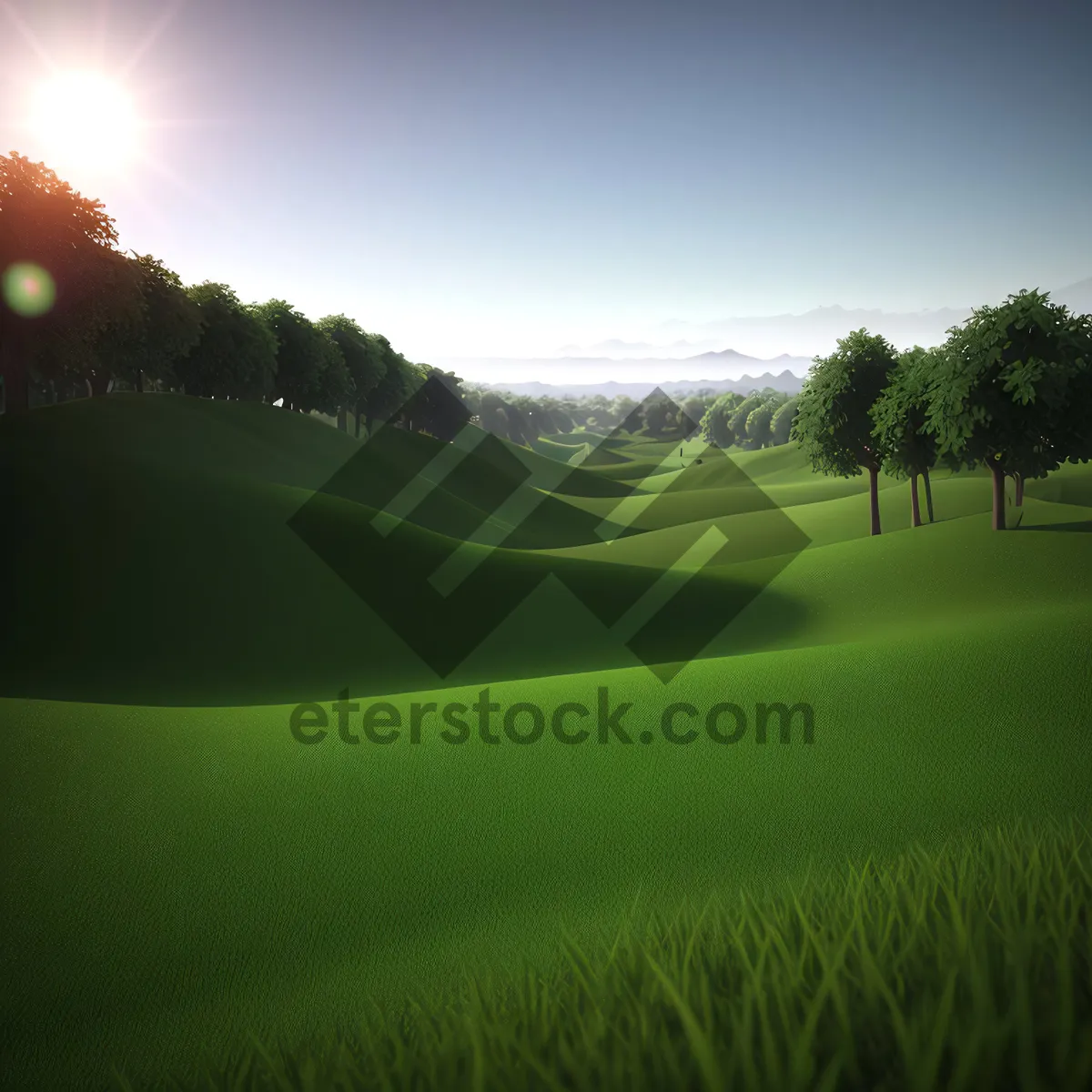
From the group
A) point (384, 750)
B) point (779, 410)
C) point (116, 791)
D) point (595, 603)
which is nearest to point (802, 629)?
point (595, 603)

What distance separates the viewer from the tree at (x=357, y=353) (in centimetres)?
7044

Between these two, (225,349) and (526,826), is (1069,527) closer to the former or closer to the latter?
(526,826)

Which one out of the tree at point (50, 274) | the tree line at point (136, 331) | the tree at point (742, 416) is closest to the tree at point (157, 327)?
the tree line at point (136, 331)

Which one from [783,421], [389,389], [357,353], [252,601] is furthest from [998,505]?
[783,421]

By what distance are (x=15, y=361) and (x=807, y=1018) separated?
41.5m

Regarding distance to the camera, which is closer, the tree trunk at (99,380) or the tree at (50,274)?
the tree at (50,274)

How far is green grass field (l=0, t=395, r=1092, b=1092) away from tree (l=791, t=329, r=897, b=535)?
9033 millimetres

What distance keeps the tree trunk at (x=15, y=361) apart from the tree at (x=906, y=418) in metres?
40.0

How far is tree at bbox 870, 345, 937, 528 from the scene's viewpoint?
26969 millimetres

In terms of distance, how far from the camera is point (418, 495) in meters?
54.7

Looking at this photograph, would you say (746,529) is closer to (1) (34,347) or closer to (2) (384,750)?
(2) (384,750)

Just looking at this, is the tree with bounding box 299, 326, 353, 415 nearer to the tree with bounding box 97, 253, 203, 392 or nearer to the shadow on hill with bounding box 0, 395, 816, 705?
the tree with bounding box 97, 253, 203, 392

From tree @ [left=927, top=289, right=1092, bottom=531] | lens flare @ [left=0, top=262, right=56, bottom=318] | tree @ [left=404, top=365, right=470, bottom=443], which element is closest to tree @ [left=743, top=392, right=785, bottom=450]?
tree @ [left=404, top=365, right=470, bottom=443]

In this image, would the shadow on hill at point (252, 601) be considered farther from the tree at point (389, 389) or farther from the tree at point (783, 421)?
the tree at point (783, 421)
